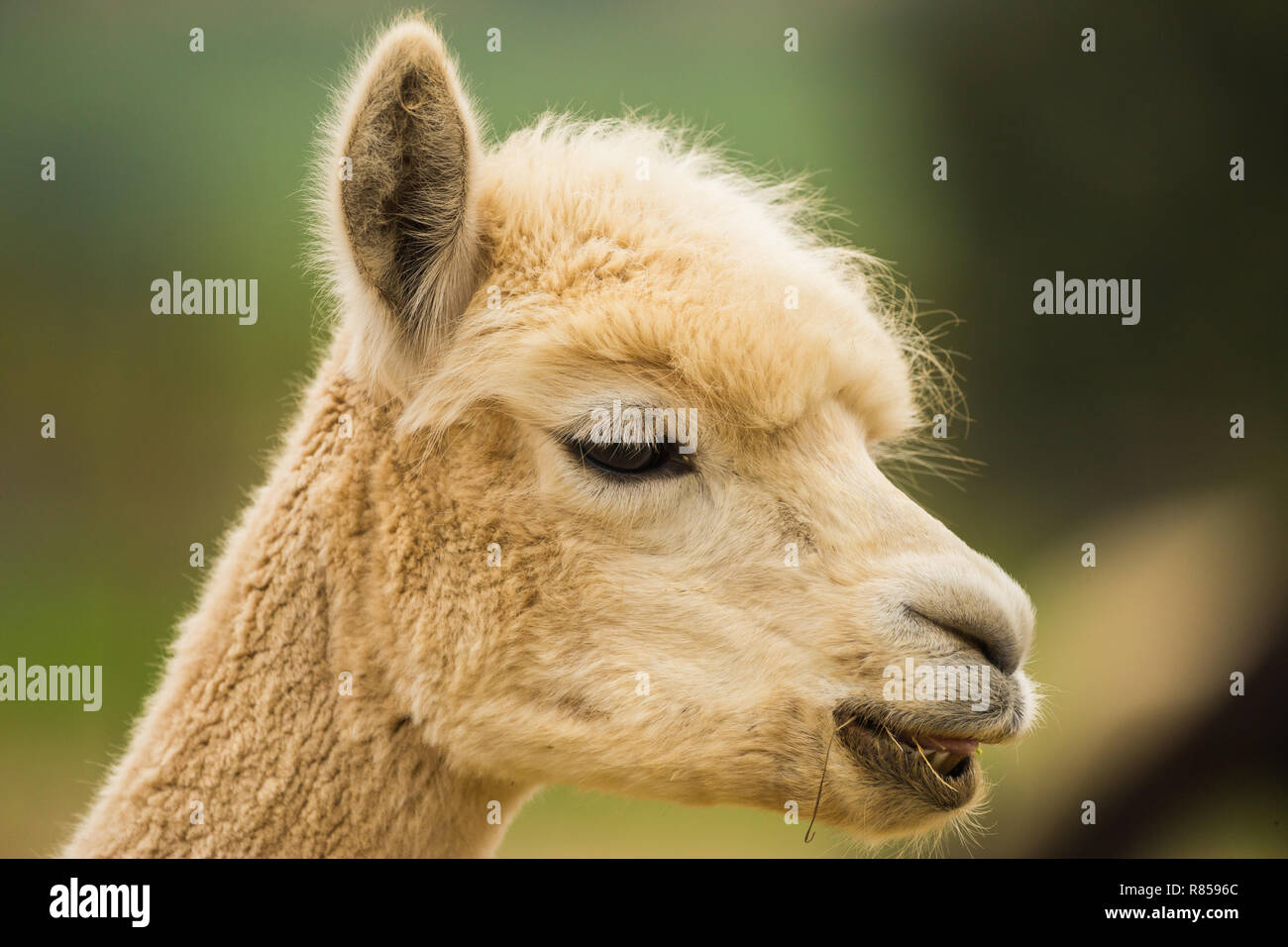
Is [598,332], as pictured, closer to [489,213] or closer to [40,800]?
[489,213]

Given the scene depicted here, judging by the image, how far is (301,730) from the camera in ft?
7.72

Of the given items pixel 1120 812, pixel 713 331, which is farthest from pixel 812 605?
pixel 1120 812

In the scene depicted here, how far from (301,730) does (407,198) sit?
48.4 inches

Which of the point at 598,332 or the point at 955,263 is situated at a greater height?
the point at 955,263

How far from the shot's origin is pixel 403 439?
2400 millimetres

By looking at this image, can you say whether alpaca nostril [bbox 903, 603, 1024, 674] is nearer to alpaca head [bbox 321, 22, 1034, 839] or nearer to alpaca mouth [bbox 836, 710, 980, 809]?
alpaca head [bbox 321, 22, 1034, 839]

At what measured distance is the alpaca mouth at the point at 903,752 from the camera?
7.16 feet

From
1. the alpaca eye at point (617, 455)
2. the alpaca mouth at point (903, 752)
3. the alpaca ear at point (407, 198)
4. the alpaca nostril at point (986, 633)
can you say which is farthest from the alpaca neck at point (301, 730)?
the alpaca nostril at point (986, 633)

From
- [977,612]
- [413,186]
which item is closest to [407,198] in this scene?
[413,186]

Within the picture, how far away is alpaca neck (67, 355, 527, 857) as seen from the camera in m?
2.34

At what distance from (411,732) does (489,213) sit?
1241 millimetres

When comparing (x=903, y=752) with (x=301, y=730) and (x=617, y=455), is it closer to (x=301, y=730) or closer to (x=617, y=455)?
(x=617, y=455)

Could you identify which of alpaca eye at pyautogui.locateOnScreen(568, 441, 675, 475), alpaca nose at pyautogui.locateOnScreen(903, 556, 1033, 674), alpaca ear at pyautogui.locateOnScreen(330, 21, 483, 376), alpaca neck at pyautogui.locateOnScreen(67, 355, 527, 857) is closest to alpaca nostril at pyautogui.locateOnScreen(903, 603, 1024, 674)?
alpaca nose at pyautogui.locateOnScreen(903, 556, 1033, 674)

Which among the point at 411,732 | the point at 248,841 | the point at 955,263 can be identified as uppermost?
the point at 955,263
